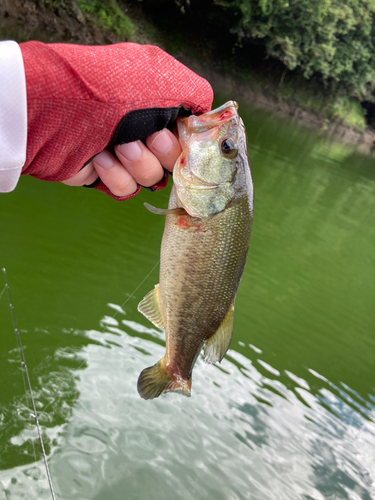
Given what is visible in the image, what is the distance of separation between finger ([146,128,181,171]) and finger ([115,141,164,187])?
2 cm

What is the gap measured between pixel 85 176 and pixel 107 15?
20.5 m

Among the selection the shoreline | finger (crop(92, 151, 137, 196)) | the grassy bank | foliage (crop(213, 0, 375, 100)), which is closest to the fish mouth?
finger (crop(92, 151, 137, 196))

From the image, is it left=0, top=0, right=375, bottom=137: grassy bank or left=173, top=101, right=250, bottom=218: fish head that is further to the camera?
left=0, top=0, right=375, bottom=137: grassy bank

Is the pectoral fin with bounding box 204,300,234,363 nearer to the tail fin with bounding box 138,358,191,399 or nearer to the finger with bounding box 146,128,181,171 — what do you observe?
the tail fin with bounding box 138,358,191,399

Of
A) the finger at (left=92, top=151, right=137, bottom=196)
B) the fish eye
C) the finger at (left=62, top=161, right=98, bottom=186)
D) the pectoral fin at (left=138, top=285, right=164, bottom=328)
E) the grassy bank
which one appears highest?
the fish eye

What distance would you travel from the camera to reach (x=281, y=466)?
14.9 feet

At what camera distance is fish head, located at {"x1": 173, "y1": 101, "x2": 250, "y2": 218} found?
207cm

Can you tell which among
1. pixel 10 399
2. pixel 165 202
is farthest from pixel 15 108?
pixel 165 202

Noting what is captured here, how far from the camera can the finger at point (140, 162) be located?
6.50 feet

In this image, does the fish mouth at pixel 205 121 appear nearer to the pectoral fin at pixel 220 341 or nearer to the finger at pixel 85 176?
the finger at pixel 85 176

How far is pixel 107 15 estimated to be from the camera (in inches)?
773

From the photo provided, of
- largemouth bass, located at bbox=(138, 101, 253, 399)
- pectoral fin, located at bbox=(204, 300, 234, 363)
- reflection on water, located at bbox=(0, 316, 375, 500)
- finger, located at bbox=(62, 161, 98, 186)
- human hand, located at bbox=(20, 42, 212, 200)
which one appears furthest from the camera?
reflection on water, located at bbox=(0, 316, 375, 500)

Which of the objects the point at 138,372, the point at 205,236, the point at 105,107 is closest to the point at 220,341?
the point at 205,236

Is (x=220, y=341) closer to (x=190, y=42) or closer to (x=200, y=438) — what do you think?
(x=200, y=438)
